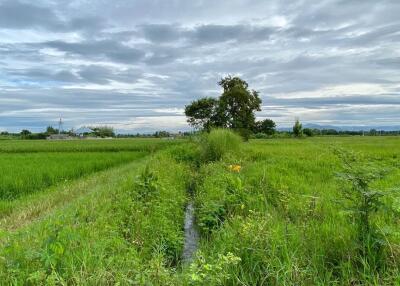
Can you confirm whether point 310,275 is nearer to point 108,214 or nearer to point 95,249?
point 95,249

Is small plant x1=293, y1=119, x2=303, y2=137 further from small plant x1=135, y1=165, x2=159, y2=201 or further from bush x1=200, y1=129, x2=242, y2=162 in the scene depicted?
small plant x1=135, y1=165, x2=159, y2=201

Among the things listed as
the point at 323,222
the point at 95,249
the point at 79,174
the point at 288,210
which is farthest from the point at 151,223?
the point at 79,174

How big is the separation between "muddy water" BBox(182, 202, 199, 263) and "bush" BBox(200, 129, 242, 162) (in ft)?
29.9

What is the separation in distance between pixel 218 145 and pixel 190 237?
11.3 meters

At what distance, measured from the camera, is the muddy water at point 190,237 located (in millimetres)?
5604

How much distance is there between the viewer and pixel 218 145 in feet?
58.2

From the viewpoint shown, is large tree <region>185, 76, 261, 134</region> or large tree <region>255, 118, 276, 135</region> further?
large tree <region>255, 118, 276, 135</region>

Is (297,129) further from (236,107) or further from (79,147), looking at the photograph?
(79,147)

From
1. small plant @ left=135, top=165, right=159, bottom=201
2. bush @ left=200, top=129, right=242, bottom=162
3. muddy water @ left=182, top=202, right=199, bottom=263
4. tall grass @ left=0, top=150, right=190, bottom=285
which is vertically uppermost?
bush @ left=200, top=129, right=242, bottom=162

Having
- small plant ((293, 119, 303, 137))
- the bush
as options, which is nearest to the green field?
the bush

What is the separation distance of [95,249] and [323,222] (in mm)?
3239

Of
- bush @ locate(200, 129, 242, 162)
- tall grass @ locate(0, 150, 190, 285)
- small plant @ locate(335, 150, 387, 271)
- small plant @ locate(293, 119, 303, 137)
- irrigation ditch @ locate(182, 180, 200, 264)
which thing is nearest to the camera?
tall grass @ locate(0, 150, 190, 285)

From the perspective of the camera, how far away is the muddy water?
5.60 metres

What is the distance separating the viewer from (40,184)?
11.4 m
